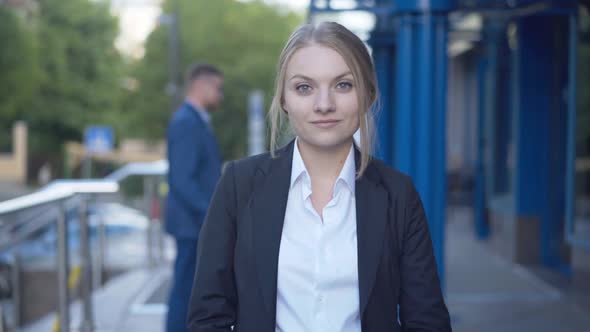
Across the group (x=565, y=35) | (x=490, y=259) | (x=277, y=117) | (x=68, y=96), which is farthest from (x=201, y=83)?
(x=68, y=96)

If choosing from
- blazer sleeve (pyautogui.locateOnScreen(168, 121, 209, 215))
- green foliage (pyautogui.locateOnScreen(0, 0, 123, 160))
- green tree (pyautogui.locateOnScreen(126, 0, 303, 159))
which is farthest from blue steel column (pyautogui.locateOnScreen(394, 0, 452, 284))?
green foliage (pyautogui.locateOnScreen(0, 0, 123, 160))

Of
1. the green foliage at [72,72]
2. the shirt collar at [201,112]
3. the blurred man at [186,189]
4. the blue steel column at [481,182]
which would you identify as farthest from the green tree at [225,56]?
the blurred man at [186,189]

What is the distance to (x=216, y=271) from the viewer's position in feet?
6.35

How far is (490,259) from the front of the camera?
8.95 m

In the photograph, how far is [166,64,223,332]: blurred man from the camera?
15.5 feet

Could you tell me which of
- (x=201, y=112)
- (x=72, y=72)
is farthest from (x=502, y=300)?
(x=72, y=72)

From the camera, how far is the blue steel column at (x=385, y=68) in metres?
9.12

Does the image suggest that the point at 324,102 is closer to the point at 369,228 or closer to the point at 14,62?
the point at 369,228

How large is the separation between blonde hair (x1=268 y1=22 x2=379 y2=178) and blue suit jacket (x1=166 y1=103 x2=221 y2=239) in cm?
271

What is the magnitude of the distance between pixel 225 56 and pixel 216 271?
3693 centimetres

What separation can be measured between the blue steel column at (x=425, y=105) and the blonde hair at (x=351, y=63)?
10.6 feet

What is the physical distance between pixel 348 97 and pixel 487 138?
29.5 ft

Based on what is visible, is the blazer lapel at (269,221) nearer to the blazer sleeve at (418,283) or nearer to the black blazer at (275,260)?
the black blazer at (275,260)

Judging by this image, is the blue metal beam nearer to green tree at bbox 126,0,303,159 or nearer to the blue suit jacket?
the blue suit jacket
